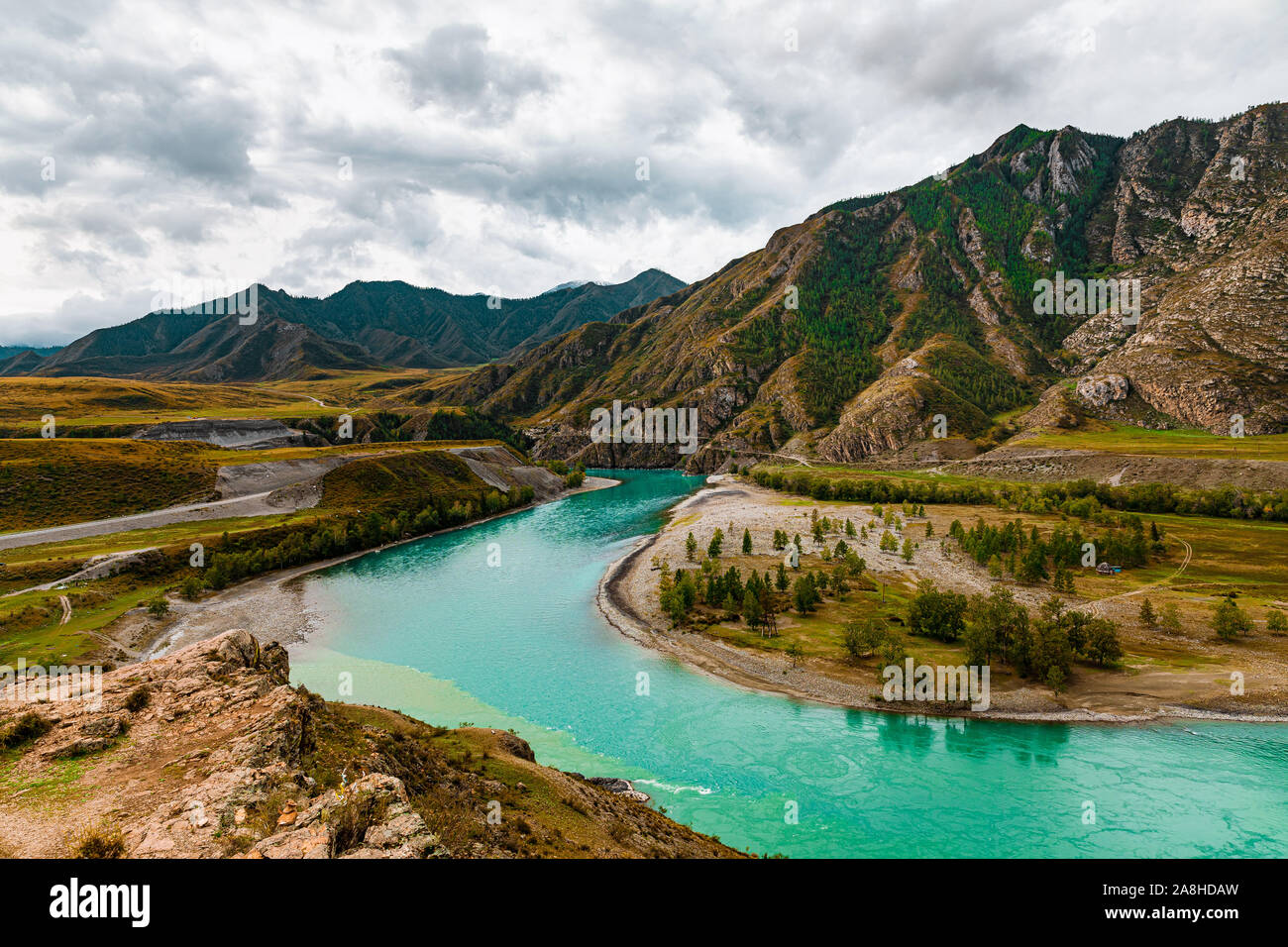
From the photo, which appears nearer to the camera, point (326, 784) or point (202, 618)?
point (326, 784)

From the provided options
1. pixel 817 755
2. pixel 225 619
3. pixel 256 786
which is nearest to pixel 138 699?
pixel 256 786

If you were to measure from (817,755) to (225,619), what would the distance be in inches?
2711

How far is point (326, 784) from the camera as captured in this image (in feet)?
59.1

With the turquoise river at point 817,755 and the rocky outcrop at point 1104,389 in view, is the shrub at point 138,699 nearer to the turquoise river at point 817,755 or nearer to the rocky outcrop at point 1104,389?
the turquoise river at point 817,755

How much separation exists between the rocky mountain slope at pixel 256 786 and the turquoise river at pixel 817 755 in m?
10.8

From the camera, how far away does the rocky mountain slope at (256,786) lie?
15.1 metres

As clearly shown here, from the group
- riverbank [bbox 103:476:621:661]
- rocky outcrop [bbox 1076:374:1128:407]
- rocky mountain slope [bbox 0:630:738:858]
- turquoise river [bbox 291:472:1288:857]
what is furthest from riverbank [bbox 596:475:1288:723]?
rocky outcrop [bbox 1076:374:1128:407]

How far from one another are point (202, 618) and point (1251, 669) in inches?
4291

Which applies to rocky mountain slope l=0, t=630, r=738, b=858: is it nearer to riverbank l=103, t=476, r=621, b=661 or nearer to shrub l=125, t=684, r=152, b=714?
shrub l=125, t=684, r=152, b=714

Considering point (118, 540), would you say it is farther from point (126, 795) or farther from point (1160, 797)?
point (1160, 797)

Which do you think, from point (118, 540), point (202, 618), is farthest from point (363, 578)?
point (118, 540)

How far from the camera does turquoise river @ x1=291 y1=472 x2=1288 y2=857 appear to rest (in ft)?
107
